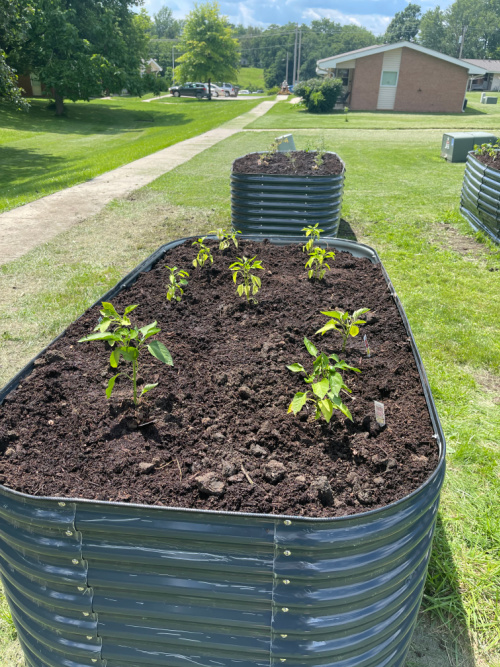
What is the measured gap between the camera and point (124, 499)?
1.69 meters

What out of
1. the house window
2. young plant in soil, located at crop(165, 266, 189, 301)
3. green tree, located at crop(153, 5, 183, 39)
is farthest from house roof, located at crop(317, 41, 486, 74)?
green tree, located at crop(153, 5, 183, 39)

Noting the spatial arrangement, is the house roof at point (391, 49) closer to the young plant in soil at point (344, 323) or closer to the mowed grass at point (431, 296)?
the mowed grass at point (431, 296)

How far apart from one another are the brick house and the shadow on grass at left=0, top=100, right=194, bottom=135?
41.5 ft

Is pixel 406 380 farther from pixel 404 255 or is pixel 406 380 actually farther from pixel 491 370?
pixel 404 255

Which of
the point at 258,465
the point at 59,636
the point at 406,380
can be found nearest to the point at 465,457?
the point at 406,380

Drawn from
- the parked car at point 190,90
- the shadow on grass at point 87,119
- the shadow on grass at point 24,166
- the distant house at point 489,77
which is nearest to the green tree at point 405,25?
the distant house at point 489,77

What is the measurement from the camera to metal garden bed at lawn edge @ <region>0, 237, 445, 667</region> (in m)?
1.42

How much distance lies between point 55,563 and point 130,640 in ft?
1.15

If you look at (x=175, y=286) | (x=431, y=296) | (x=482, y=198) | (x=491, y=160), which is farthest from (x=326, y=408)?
(x=491, y=160)

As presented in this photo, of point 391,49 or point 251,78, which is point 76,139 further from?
point 251,78

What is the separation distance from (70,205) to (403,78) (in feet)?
103

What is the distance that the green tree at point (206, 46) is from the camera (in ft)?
132

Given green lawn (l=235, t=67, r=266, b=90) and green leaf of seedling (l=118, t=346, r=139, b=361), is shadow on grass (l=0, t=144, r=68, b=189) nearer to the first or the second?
green leaf of seedling (l=118, t=346, r=139, b=361)

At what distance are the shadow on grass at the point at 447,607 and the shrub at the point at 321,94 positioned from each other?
3214 centimetres
